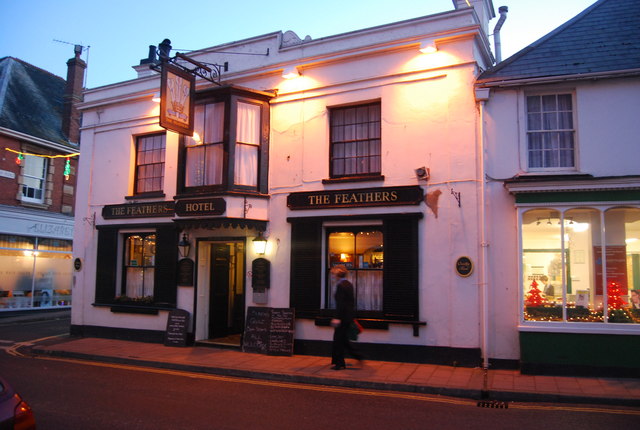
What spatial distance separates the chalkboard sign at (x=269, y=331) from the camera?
11273 mm

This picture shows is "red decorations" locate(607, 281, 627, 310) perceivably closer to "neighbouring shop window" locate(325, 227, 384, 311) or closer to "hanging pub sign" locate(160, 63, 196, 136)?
"neighbouring shop window" locate(325, 227, 384, 311)

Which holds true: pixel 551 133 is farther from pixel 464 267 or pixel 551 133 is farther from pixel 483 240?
pixel 464 267

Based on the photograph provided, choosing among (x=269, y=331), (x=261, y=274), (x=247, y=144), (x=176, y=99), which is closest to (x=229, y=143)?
(x=247, y=144)

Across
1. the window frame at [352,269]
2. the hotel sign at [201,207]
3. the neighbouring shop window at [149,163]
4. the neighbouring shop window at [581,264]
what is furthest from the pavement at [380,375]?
the neighbouring shop window at [149,163]

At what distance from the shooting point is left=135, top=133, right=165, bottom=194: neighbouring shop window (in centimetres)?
1405

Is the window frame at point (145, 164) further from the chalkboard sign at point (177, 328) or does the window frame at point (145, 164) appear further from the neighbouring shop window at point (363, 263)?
the neighbouring shop window at point (363, 263)

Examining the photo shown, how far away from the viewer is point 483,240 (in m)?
9.85

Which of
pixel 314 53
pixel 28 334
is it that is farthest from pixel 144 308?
pixel 314 53

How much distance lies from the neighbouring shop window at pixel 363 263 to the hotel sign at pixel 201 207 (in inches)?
64.9

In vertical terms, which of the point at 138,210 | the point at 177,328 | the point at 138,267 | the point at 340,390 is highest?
the point at 138,210

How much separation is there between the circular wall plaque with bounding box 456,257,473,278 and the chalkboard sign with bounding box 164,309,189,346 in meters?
6.79

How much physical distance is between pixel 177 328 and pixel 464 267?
7.16 metres

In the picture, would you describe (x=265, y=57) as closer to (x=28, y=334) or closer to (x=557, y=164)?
(x=557, y=164)

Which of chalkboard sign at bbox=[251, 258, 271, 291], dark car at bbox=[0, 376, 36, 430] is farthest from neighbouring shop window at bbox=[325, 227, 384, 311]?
dark car at bbox=[0, 376, 36, 430]
